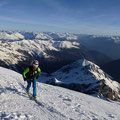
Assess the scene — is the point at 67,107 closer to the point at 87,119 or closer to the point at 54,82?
the point at 87,119

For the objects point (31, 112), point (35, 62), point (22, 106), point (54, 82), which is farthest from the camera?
point (54, 82)

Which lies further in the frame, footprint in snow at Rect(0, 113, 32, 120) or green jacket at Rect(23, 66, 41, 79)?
green jacket at Rect(23, 66, 41, 79)

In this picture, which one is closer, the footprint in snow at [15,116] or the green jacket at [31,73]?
the footprint in snow at [15,116]

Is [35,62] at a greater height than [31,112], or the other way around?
[35,62]

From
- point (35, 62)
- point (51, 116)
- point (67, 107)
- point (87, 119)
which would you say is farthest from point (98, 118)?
point (35, 62)

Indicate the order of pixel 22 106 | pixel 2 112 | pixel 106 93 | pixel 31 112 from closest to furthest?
pixel 2 112 → pixel 31 112 → pixel 22 106 → pixel 106 93

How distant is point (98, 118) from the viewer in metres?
10.8

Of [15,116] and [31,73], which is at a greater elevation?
[31,73]

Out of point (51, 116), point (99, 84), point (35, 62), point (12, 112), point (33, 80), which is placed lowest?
point (99, 84)

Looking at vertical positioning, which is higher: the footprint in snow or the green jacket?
the green jacket

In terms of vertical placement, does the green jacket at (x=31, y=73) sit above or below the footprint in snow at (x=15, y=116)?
above

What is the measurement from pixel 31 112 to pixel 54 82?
300 ft

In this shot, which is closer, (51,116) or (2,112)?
(2,112)

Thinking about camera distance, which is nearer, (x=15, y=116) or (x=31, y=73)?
(x=15, y=116)
